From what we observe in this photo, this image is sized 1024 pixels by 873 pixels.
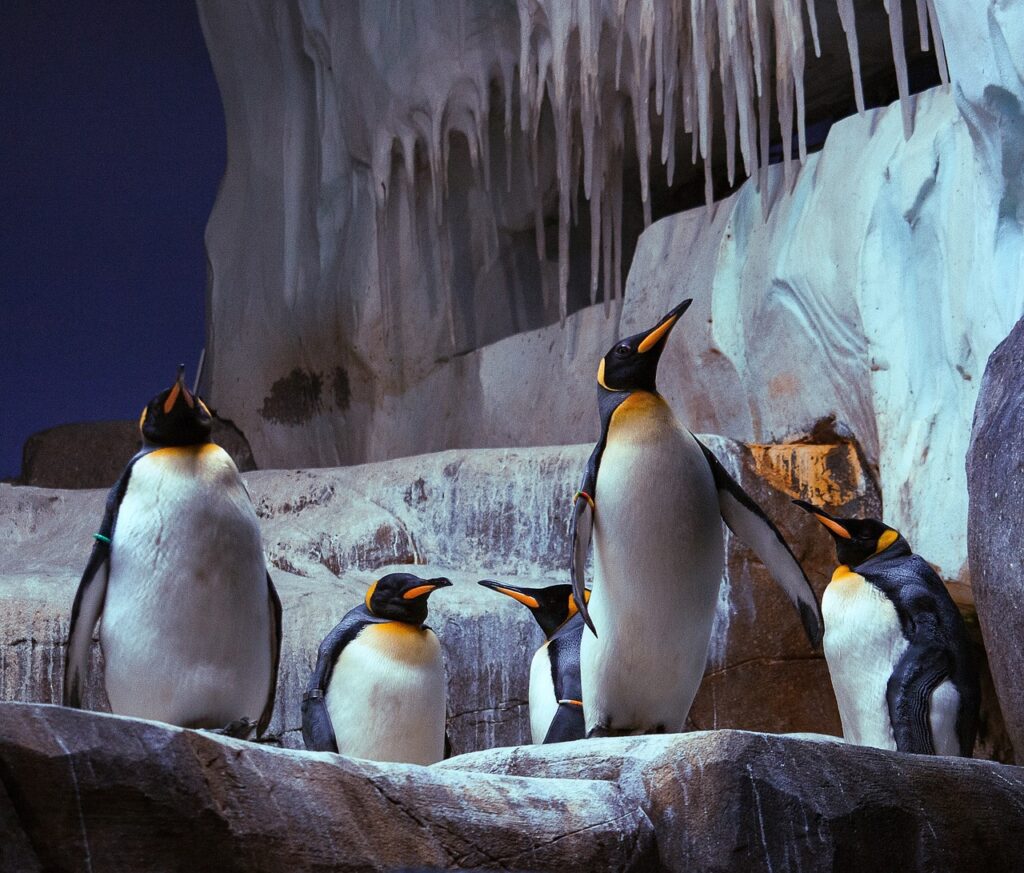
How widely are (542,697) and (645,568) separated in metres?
0.90

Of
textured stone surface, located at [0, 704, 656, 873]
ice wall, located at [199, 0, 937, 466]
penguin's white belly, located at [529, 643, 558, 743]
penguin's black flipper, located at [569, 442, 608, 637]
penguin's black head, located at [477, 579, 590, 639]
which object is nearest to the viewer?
textured stone surface, located at [0, 704, 656, 873]

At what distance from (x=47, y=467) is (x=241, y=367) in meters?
1.89

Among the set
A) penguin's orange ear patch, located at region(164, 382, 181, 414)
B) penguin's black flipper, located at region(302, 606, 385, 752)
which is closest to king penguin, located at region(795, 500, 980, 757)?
penguin's black flipper, located at region(302, 606, 385, 752)

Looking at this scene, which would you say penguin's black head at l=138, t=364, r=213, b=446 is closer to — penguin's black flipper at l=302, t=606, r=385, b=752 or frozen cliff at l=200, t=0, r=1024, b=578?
penguin's black flipper at l=302, t=606, r=385, b=752

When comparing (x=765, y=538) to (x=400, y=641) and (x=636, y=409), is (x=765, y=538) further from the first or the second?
(x=400, y=641)

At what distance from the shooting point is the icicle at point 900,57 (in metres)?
5.94

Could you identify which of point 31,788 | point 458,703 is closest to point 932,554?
point 458,703

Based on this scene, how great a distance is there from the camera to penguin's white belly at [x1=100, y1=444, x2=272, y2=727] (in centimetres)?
364

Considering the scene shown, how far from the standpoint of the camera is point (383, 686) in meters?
4.13

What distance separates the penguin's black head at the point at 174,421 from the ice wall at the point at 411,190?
172 inches

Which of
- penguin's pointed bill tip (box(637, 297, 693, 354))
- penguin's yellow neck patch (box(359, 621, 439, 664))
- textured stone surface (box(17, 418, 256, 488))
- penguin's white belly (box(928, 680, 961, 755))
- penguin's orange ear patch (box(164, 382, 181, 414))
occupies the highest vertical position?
textured stone surface (box(17, 418, 256, 488))

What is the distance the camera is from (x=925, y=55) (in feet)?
30.9

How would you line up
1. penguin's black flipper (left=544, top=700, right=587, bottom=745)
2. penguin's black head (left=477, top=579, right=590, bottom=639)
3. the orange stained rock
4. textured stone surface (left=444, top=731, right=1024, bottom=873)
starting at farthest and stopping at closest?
1. the orange stained rock
2. penguin's black head (left=477, top=579, right=590, bottom=639)
3. penguin's black flipper (left=544, top=700, right=587, bottom=745)
4. textured stone surface (left=444, top=731, right=1024, bottom=873)

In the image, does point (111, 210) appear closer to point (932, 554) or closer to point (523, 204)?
point (523, 204)
